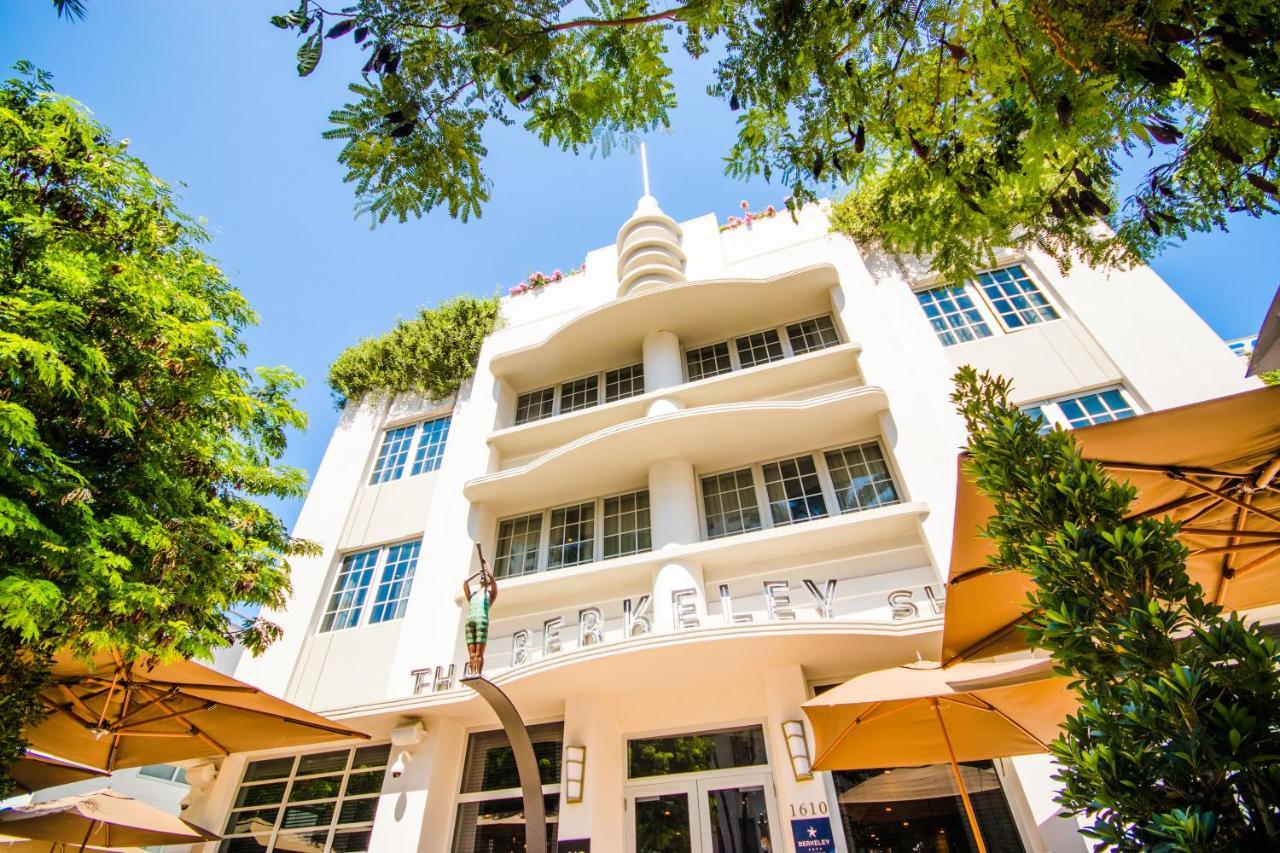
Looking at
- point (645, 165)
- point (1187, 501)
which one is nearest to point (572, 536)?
point (1187, 501)

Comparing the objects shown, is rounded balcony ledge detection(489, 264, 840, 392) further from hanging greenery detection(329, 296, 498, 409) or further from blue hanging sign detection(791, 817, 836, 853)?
blue hanging sign detection(791, 817, 836, 853)

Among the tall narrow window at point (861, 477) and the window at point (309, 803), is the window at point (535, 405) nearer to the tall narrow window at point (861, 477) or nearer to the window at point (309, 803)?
the tall narrow window at point (861, 477)

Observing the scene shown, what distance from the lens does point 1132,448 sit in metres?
3.41

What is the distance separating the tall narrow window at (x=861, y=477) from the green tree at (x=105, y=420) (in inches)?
342

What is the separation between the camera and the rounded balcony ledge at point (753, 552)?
905 centimetres

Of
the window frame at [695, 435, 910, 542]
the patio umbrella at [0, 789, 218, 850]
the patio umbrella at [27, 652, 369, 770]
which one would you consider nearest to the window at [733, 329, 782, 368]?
the window frame at [695, 435, 910, 542]

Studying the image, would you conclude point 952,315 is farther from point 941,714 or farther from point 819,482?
point 941,714

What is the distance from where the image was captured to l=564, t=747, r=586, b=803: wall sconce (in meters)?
7.41

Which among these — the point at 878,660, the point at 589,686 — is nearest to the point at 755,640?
the point at 878,660

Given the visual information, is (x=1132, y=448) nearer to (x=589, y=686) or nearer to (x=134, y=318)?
(x=589, y=686)

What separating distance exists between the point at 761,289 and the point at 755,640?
8.20m

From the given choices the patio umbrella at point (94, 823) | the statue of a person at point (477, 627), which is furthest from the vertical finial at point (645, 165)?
the patio umbrella at point (94, 823)

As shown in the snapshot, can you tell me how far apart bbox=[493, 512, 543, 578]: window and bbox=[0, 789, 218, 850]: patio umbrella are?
18.6 ft

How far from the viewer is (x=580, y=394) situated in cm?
1425
